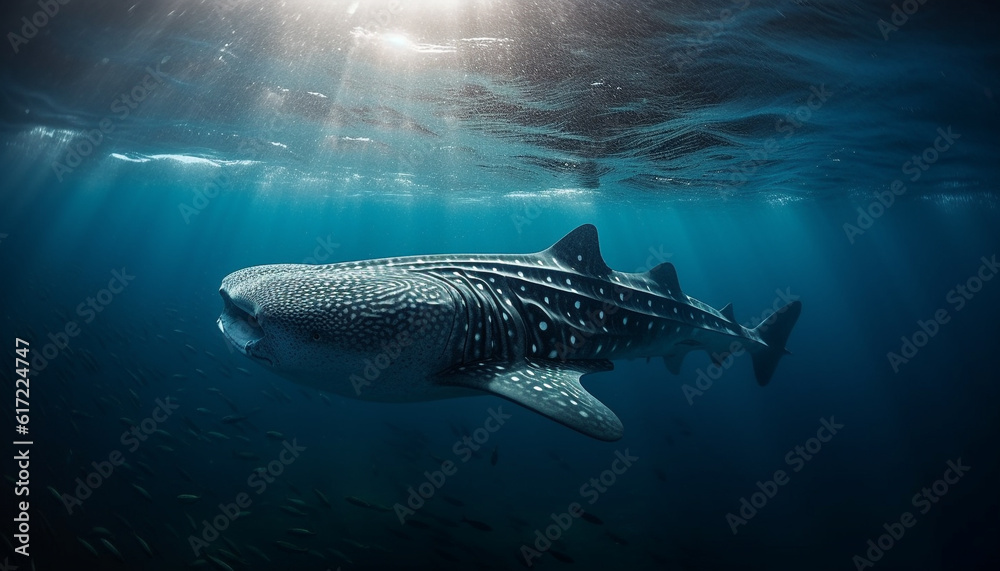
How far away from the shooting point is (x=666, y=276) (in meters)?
7.33

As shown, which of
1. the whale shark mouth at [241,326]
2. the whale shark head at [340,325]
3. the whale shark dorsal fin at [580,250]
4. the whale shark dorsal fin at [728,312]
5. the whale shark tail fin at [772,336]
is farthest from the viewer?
the whale shark tail fin at [772,336]

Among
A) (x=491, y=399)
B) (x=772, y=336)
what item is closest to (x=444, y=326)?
(x=772, y=336)

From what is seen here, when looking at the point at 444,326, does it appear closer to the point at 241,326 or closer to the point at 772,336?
the point at 241,326

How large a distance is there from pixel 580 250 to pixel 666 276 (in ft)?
6.65

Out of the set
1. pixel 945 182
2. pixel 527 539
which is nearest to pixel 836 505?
pixel 527 539

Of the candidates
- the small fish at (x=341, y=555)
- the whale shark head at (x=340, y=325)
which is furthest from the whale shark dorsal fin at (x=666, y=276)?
the small fish at (x=341, y=555)

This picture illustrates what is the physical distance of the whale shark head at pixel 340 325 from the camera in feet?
11.5

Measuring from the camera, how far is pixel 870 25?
23.6 ft

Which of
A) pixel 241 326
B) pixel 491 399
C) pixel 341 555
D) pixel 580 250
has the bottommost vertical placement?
pixel 491 399

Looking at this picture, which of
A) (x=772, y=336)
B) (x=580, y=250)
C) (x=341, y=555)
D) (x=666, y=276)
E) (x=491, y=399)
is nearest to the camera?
(x=580, y=250)

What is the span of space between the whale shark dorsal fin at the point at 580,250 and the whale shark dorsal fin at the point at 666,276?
1524 millimetres

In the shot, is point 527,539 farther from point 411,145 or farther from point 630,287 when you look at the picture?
point 411,145

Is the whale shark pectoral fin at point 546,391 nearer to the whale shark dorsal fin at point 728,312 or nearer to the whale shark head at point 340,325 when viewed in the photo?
the whale shark head at point 340,325

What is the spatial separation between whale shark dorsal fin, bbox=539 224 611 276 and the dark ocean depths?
3.38m
